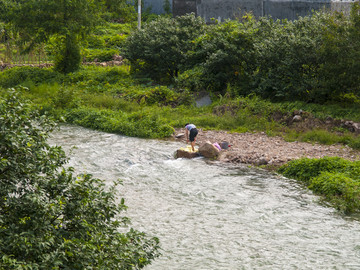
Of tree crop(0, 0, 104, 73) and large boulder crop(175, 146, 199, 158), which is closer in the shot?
large boulder crop(175, 146, 199, 158)

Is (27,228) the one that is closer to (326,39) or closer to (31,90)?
(326,39)

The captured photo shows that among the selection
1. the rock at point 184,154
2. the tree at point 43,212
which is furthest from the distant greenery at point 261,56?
the tree at point 43,212

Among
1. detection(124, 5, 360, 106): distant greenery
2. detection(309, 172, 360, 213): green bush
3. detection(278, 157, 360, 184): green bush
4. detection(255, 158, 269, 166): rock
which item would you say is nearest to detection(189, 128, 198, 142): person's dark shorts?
detection(255, 158, 269, 166): rock

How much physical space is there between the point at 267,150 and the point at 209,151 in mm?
1769

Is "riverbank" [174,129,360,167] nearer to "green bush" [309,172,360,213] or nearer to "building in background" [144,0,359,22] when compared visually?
"green bush" [309,172,360,213]

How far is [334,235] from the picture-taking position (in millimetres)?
9812

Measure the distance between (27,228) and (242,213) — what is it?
241 inches

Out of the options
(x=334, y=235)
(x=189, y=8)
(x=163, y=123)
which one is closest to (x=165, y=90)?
(x=163, y=123)

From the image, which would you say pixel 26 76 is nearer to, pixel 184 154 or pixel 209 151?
pixel 184 154

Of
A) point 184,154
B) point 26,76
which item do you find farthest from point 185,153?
point 26,76

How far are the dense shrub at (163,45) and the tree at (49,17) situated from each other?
254 cm

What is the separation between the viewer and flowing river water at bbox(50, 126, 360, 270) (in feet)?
29.2

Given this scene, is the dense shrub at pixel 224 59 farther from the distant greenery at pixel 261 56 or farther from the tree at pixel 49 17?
the tree at pixel 49 17

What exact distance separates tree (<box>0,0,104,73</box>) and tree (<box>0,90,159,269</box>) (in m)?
19.6
